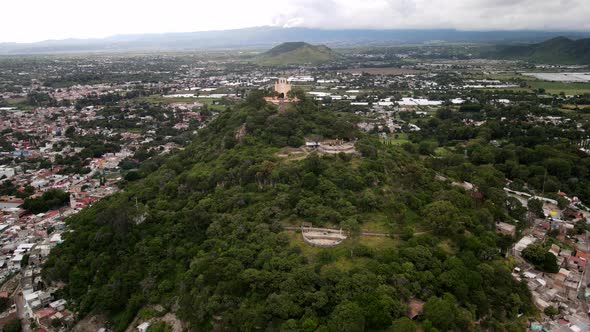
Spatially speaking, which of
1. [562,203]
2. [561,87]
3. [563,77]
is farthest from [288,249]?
[563,77]

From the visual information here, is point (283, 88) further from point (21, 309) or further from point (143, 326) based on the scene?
point (21, 309)

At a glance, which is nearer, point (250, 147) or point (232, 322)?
point (232, 322)

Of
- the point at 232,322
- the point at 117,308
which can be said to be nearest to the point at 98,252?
the point at 117,308

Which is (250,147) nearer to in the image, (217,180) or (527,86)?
(217,180)

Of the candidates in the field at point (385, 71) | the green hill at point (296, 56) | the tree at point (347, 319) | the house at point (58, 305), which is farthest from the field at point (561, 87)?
the house at point (58, 305)

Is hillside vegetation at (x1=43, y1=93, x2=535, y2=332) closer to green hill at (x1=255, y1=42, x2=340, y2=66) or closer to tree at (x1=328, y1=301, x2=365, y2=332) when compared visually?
tree at (x1=328, y1=301, x2=365, y2=332)
